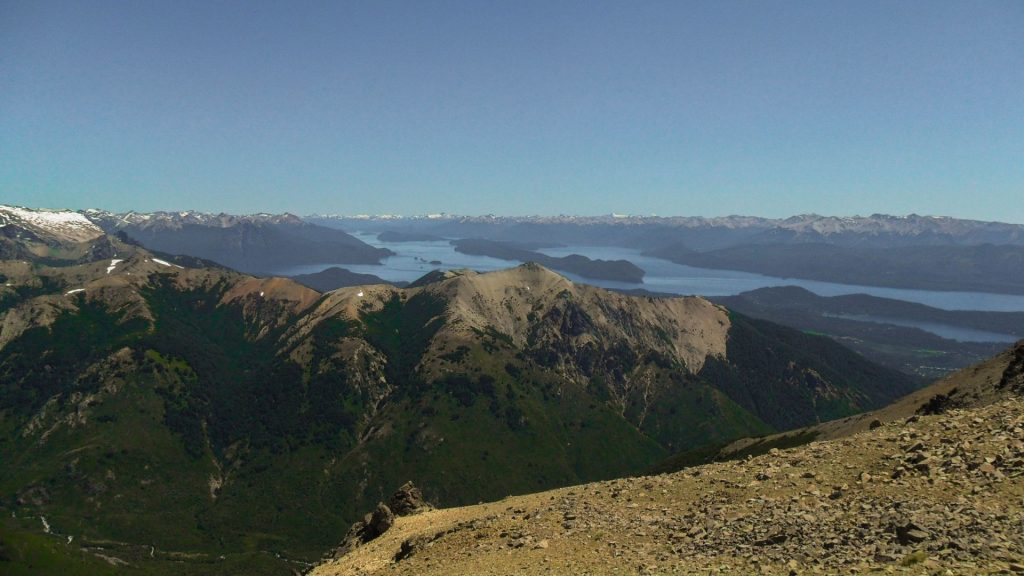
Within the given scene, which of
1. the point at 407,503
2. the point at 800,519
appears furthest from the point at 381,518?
the point at 800,519

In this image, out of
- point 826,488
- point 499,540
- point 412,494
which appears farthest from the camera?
point 412,494

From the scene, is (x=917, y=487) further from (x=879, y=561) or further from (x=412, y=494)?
(x=412, y=494)

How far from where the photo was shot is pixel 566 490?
2194 inches

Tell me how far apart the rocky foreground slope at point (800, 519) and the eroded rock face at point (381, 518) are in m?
17.7

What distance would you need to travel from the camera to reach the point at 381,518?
66562mm

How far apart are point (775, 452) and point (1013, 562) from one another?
24593 mm

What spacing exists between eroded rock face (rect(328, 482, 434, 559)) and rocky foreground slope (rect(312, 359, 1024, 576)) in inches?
698

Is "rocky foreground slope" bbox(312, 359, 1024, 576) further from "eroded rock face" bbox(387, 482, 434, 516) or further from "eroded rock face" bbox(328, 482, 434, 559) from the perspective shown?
"eroded rock face" bbox(387, 482, 434, 516)

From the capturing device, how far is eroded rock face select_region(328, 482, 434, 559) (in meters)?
65.9

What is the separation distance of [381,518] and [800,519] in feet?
169

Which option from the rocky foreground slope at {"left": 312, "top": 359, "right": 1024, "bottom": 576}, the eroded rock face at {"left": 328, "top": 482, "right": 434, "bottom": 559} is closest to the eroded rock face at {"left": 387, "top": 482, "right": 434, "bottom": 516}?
the eroded rock face at {"left": 328, "top": 482, "right": 434, "bottom": 559}

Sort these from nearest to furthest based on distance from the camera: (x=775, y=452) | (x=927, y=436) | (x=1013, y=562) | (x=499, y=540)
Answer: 1. (x=1013, y=562)
2. (x=927, y=436)
3. (x=499, y=540)
4. (x=775, y=452)

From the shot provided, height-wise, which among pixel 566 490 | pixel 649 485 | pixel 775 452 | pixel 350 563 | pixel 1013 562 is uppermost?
pixel 1013 562

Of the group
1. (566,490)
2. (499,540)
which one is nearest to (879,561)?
(499,540)
